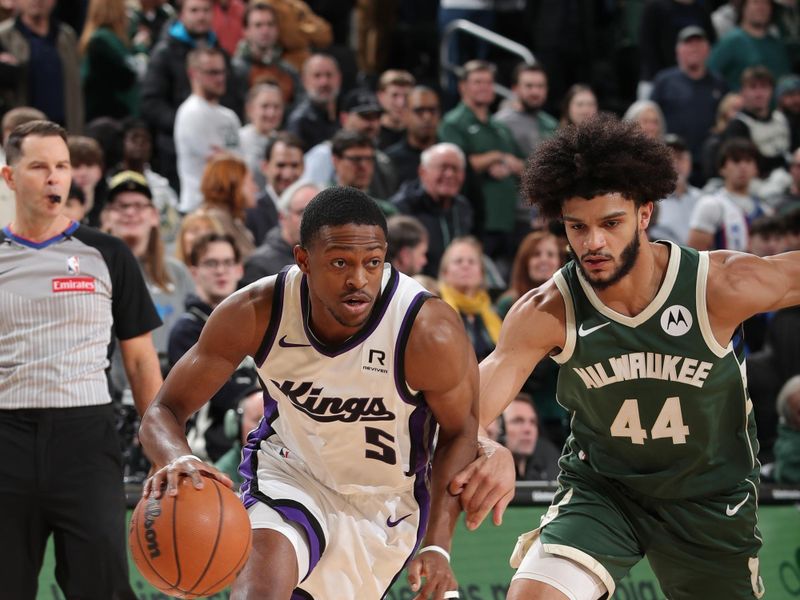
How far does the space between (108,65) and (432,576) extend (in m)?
7.49

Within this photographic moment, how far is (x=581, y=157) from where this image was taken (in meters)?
4.72

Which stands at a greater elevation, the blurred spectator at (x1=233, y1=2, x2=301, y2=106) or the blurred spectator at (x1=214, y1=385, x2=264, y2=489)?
the blurred spectator at (x1=233, y1=2, x2=301, y2=106)

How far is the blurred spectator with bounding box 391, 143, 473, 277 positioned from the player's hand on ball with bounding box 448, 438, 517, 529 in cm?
490

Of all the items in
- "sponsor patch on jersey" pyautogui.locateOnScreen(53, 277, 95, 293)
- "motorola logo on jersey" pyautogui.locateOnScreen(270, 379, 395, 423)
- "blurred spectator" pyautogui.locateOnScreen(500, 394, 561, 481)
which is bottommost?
"blurred spectator" pyautogui.locateOnScreen(500, 394, 561, 481)

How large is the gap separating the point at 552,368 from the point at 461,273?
80cm

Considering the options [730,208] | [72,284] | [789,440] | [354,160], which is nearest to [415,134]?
[354,160]

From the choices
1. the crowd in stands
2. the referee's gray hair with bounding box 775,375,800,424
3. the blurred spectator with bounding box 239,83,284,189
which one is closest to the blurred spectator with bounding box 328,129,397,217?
the crowd in stands

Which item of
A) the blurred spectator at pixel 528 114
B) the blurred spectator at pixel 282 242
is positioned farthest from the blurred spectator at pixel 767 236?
the blurred spectator at pixel 282 242

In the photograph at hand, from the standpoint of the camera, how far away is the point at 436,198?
9352mm

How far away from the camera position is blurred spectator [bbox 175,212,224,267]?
26.0 ft

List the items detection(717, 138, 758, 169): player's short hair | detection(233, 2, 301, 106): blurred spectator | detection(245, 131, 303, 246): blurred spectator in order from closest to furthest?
detection(245, 131, 303, 246): blurred spectator < detection(717, 138, 758, 169): player's short hair < detection(233, 2, 301, 106): blurred spectator

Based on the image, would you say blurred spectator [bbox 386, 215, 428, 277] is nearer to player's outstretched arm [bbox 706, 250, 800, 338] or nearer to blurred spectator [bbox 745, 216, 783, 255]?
blurred spectator [bbox 745, 216, 783, 255]

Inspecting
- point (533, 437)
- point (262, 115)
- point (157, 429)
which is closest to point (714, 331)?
point (157, 429)

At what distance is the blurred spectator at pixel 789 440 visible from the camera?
737 centimetres
